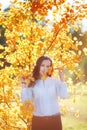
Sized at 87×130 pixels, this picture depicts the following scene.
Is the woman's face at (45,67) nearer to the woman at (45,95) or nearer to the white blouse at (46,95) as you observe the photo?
the woman at (45,95)

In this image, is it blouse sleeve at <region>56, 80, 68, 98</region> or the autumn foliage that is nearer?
blouse sleeve at <region>56, 80, 68, 98</region>

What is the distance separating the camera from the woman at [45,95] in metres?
4.27

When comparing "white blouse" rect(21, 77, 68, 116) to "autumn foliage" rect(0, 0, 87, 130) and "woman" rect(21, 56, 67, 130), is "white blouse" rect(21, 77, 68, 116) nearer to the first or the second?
"woman" rect(21, 56, 67, 130)

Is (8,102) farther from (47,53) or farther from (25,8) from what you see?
(25,8)

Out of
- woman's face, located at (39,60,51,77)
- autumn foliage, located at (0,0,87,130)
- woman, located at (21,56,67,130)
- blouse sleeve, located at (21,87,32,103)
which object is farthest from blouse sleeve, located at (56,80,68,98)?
autumn foliage, located at (0,0,87,130)

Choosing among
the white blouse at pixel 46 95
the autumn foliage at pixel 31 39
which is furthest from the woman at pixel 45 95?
the autumn foliage at pixel 31 39

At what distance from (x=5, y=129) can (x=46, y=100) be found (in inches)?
115

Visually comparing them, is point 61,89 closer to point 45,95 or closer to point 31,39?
point 45,95

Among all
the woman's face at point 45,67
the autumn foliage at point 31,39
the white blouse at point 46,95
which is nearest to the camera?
the white blouse at point 46,95

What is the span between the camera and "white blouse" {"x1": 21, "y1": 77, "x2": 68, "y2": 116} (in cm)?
426

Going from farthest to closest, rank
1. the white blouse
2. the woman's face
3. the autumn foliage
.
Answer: the autumn foliage
the woman's face
the white blouse

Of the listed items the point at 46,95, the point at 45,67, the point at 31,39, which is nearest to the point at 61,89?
the point at 46,95

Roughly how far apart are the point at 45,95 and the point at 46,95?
0.04ft

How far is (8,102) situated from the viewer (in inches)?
271
